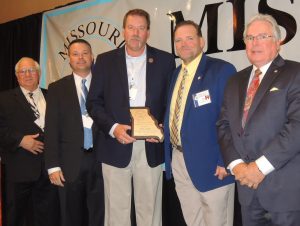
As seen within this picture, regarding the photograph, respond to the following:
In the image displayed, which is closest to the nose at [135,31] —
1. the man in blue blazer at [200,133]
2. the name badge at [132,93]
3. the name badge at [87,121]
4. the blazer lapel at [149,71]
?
the blazer lapel at [149,71]

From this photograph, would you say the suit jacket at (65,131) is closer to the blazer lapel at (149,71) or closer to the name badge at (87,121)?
the name badge at (87,121)

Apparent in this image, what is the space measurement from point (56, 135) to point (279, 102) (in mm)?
1825

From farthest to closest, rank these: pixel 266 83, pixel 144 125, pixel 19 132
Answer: pixel 19 132 → pixel 144 125 → pixel 266 83

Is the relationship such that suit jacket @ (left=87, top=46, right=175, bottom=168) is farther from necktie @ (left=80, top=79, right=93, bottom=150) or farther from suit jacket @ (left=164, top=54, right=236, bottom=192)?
suit jacket @ (left=164, top=54, right=236, bottom=192)

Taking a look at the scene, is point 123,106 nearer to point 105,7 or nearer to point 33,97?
point 33,97

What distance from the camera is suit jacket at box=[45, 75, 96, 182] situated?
293 cm

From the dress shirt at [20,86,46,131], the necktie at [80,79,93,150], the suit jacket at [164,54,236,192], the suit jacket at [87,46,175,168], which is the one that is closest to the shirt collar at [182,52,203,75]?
the suit jacket at [164,54,236,192]

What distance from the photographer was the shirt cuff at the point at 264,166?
1.89 metres

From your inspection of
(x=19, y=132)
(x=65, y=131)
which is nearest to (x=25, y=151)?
(x=19, y=132)

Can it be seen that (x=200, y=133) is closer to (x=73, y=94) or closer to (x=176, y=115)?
(x=176, y=115)

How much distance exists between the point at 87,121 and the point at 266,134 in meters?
1.55

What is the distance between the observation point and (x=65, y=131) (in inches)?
118

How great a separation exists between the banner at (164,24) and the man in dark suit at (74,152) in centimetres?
96

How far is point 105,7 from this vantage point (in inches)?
162
